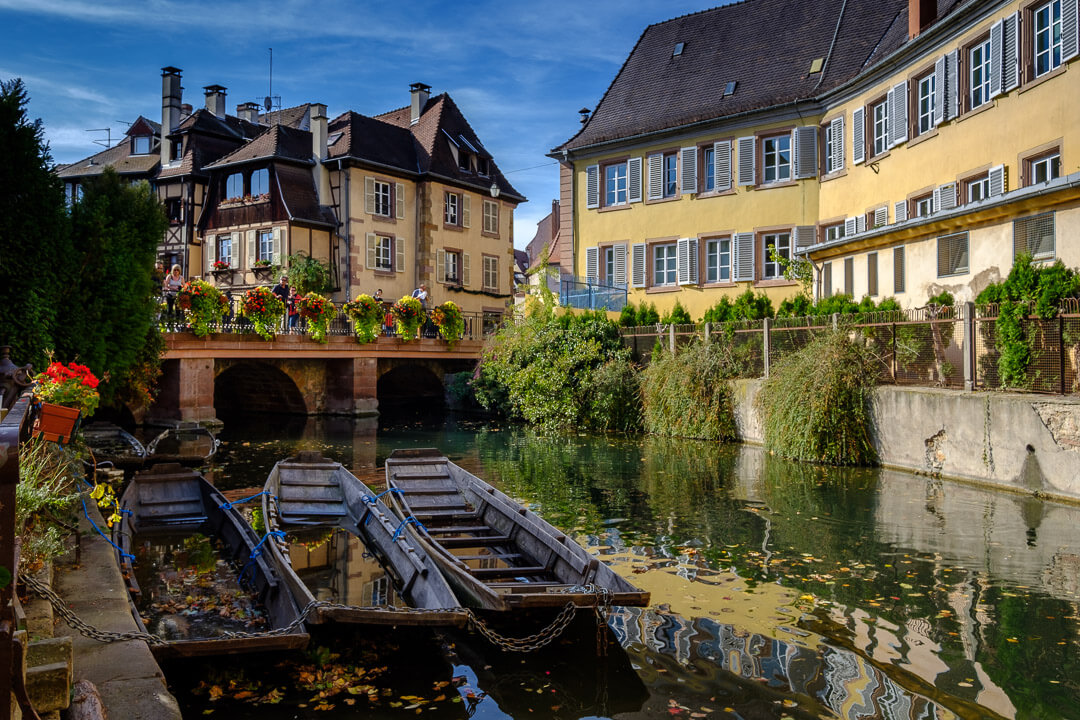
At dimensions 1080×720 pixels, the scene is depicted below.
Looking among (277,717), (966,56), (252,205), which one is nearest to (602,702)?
(277,717)

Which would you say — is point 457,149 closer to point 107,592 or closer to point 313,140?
point 313,140

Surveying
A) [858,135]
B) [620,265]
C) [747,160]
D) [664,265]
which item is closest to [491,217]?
[620,265]

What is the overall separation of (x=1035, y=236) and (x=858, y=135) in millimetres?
10112

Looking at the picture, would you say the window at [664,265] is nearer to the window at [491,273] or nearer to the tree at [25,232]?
the window at [491,273]

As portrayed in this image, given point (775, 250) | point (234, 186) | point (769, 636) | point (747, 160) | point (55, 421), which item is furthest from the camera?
Answer: point (234, 186)

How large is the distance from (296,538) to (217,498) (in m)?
1.00

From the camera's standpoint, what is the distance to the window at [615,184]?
2892cm

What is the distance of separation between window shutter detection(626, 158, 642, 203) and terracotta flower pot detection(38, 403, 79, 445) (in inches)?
880

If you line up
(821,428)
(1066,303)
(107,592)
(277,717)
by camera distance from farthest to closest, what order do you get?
(821,428) < (1066,303) < (107,592) < (277,717)

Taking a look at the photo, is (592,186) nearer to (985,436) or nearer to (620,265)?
(620,265)

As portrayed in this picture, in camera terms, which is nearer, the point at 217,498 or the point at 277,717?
the point at 277,717

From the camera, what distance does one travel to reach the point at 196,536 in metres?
10.3

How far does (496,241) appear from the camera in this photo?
145ft

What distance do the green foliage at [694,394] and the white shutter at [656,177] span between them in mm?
8031
